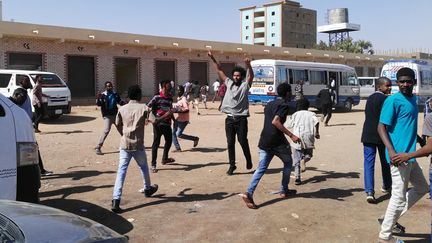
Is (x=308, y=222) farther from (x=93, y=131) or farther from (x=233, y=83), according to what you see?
(x=93, y=131)

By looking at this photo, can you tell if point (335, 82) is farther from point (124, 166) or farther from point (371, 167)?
point (124, 166)

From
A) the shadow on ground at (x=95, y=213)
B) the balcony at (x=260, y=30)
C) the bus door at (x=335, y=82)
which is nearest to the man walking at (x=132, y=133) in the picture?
the shadow on ground at (x=95, y=213)

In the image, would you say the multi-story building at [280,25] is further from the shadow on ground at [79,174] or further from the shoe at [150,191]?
the shoe at [150,191]

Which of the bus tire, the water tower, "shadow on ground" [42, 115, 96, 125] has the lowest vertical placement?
"shadow on ground" [42, 115, 96, 125]

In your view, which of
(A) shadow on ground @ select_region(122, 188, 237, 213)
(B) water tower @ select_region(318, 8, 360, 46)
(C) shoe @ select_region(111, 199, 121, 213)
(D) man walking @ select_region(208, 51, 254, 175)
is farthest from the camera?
(B) water tower @ select_region(318, 8, 360, 46)

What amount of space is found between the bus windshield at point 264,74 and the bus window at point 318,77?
2.84 metres

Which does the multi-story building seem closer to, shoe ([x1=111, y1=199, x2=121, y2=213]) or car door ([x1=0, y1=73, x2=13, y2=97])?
car door ([x1=0, y1=73, x2=13, y2=97])

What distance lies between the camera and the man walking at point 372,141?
6363 mm

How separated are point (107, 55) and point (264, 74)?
10475 mm

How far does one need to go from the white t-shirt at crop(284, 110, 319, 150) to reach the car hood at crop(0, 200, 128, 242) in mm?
5096

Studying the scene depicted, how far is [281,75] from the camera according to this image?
863 inches

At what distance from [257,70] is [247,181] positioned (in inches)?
605

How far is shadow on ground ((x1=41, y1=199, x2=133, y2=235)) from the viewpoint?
5.32 m

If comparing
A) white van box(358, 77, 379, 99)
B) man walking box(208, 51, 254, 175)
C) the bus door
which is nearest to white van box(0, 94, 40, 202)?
man walking box(208, 51, 254, 175)
